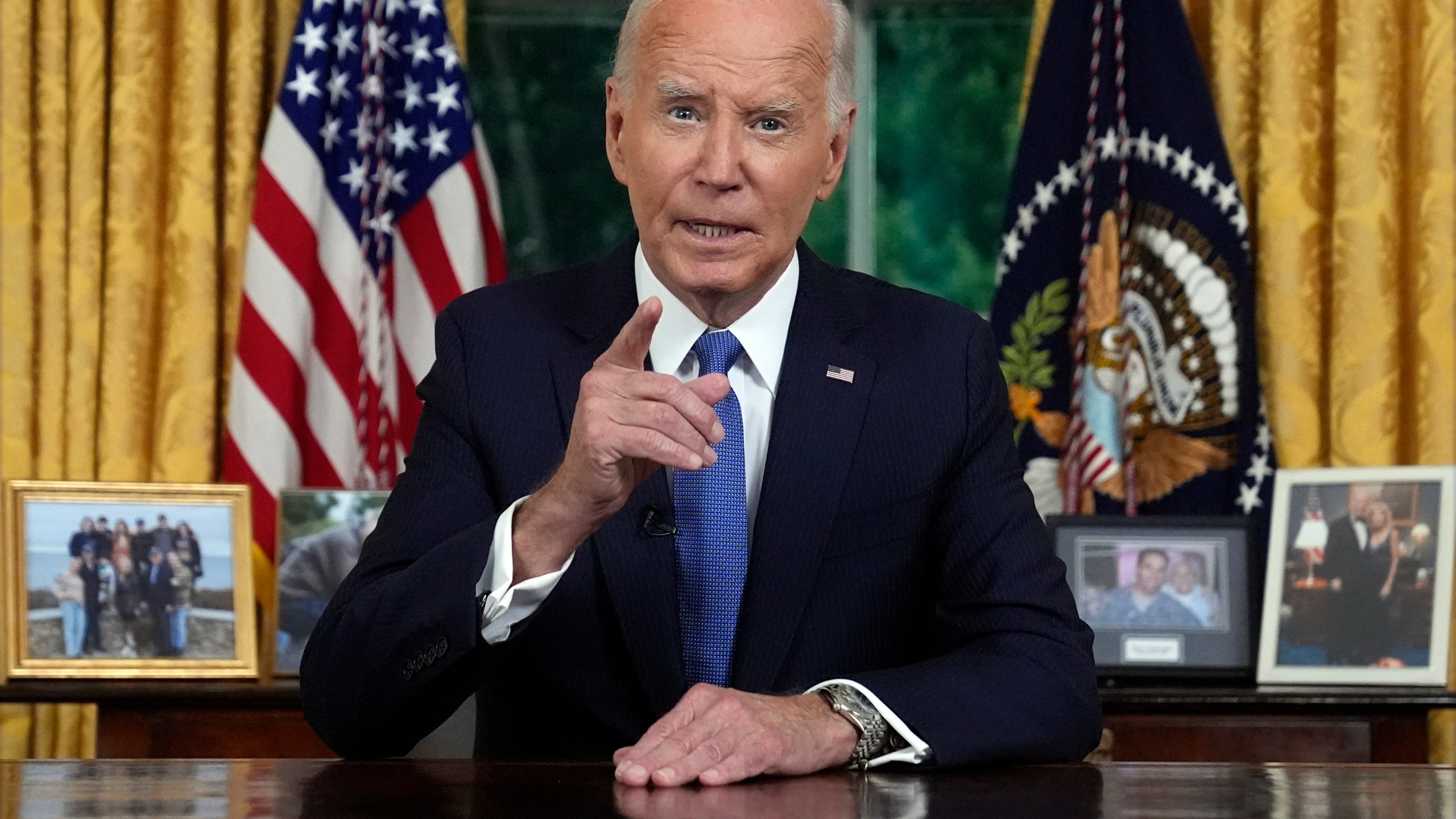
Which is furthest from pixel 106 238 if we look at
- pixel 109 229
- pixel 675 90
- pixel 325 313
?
pixel 675 90

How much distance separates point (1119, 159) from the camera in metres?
3.31

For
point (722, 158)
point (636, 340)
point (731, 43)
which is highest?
point (731, 43)

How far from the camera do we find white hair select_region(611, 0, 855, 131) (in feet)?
6.25

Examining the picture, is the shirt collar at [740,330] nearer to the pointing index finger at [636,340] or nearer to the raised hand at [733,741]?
the pointing index finger at [636,340]

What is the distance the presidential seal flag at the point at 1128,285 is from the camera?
3230 mm

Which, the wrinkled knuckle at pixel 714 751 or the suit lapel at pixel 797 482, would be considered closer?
the wrinkled knuckle at pixel 714 751

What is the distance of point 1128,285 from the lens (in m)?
3.32

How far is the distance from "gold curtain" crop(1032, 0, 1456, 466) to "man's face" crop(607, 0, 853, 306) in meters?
1.73

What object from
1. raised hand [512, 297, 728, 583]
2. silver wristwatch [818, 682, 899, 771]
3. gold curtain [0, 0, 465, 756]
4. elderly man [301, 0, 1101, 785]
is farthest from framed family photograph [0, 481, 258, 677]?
silver wristwatch [818, 682, 899, 771]

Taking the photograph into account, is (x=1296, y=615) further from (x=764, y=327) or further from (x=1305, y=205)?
(x=764, y=327)

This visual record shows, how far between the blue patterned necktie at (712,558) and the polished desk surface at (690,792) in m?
0.32

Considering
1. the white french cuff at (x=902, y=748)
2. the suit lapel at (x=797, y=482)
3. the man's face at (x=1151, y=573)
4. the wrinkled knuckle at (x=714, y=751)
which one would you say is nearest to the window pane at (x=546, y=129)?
the man's face at (x=1151, y=573)

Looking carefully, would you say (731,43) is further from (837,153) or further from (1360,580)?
(1360,580)

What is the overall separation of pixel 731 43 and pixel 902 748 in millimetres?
785
